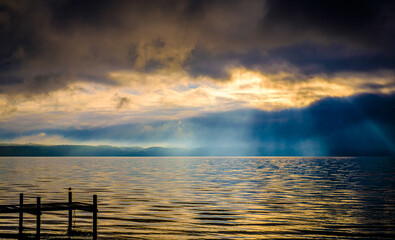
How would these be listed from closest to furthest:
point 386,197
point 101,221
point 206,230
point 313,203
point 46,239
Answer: point 46,239 → point 206,230 → point 101,221 → point 313,203 → point 386,197

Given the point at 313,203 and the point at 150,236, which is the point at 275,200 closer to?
the point at 313,203

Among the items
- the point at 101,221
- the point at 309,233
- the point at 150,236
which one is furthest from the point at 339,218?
the point at 101,221

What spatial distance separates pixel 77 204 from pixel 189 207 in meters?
15.0

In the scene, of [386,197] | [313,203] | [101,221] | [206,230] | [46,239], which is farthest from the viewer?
[386,197]

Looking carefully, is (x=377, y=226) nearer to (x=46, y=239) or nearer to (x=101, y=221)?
(x=101, y=221)

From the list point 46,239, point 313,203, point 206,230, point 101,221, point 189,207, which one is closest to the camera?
point 46,239

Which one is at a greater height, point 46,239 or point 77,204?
point 77,204

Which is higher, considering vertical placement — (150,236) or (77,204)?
(77,204)

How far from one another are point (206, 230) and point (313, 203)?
21693 millimetres

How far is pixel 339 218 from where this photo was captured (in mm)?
34938

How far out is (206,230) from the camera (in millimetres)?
29406

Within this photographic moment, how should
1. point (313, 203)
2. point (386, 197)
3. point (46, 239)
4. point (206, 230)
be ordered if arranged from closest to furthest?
point (46, 239) < point (206, 230) < point (313, 203) < point (386, 197)

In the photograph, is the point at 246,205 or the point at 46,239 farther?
the point at 246,205

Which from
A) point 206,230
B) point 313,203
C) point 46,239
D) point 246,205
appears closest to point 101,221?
point 46,239
